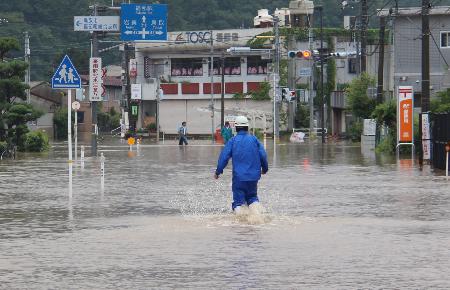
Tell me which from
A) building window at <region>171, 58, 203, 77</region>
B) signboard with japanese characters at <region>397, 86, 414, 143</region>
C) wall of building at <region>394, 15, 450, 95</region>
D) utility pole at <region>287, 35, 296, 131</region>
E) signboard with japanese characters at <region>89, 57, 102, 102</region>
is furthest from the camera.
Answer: building window at <region>171, 58, 203, 77</region>

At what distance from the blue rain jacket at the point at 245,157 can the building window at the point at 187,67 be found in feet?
268

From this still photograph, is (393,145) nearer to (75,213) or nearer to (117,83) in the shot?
(75,213)

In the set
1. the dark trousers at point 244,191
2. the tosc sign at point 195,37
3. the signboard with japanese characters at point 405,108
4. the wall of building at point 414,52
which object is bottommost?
the dark trousers at point 244,191

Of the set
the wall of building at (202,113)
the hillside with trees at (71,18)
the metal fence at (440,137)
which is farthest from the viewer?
the hillside with trees at (71,18)

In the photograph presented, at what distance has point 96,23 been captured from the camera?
50594mm

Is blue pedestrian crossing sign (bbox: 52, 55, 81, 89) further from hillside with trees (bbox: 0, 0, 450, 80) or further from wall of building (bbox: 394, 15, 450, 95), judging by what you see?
hillside with trees (bbox: 0, 0, 450, 80)

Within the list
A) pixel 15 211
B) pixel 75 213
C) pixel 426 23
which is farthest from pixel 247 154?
pixel 426 23

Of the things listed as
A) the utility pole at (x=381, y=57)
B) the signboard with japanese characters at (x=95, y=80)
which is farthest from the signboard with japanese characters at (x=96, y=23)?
the utility pole at (x=381, y=57)

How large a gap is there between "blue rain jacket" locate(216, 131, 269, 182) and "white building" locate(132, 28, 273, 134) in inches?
2982

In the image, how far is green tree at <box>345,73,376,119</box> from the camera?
6128 cm

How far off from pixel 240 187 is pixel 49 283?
20.4ft

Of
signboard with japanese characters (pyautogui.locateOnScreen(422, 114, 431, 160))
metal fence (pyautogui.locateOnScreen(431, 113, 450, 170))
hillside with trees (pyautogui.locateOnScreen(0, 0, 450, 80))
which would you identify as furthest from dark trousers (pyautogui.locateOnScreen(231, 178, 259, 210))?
hillside with trees (pyautogui.locateOnScreen(0, 0, 450, 80))

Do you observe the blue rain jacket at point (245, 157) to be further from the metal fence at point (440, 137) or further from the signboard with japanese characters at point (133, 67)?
the signboard with japanese characters at point (133, 67)

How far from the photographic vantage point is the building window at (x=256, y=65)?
3770 inches
